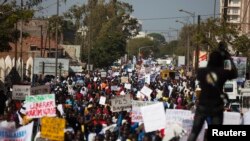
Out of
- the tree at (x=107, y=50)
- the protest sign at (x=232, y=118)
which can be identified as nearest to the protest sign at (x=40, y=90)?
the protest sign at (x=232, y=118)

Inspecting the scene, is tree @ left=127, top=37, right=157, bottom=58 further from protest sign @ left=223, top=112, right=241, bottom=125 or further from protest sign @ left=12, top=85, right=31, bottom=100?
protest sign @ left=223, top=112, right=241, bottom=125

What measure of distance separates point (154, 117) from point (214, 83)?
112 inches

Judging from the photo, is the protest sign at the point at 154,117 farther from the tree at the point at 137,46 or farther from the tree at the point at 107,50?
the tree at the point at 137,46

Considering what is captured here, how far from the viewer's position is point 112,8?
100562 mm

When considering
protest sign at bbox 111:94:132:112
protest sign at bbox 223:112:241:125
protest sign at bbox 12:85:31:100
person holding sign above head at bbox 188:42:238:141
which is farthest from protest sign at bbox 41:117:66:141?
protest sign at bbox 12:85:31:100

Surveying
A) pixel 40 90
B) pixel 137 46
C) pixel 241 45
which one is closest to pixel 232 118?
pixel 40 90

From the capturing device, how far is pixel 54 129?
11.7 meters

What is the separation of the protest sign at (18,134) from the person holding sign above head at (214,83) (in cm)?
360

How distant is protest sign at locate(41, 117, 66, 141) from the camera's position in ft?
37.9

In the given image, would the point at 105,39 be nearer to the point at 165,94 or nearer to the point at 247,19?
the point at 247,19

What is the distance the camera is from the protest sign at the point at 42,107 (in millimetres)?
13508

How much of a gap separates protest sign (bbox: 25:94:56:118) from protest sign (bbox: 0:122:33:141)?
6.27ft

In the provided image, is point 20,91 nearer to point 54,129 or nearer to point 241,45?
point 54,129

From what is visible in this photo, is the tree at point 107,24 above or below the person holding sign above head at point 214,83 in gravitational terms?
above
